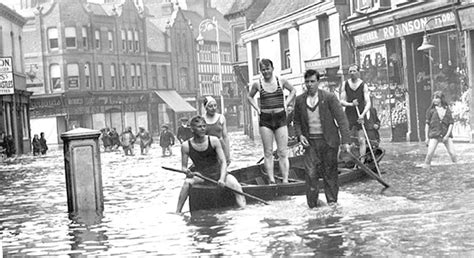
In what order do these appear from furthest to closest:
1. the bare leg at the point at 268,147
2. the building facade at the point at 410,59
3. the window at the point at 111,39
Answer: the window at the point at 111,39, the building facade at the point at 410,59, the bare leg at the point at 268,147

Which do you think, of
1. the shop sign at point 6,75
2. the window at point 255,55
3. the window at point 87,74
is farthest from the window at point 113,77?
the shop sign at point 6,75

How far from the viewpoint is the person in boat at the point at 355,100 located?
1517 centimetres

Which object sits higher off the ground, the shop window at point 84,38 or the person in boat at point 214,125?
the shop window at point 84,38

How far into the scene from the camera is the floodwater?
802 centimetres

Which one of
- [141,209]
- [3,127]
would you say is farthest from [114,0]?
[141,209]

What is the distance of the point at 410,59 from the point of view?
2736 cm

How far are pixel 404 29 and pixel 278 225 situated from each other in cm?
1866

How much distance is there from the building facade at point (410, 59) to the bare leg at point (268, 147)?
12.4m

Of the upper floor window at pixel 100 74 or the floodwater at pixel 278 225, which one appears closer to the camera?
the floodwater at pixel 278 225

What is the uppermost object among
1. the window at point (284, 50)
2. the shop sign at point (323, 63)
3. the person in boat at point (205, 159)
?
the window at point (284, 50)

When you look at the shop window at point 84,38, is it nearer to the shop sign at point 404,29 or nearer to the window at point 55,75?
the window at point 55,75

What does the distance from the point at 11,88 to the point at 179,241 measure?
990 inches

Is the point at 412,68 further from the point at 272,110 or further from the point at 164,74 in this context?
the point at 164,74

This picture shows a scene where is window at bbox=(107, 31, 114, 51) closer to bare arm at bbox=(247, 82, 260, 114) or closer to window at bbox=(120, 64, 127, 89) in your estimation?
window at bbox=(120, 64, 127, 89)
